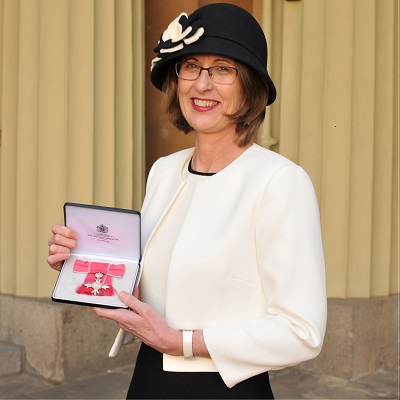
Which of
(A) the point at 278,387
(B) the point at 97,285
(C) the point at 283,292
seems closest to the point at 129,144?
(A) the point at 278,387

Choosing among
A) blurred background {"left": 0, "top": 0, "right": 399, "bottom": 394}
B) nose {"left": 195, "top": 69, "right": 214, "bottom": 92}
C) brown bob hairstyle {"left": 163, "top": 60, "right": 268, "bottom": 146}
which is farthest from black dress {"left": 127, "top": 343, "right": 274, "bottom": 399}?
blurred background {"left": 0, "top": 0, "right": 399, "bottom": 394}

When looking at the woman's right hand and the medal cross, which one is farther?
the woman's right hand

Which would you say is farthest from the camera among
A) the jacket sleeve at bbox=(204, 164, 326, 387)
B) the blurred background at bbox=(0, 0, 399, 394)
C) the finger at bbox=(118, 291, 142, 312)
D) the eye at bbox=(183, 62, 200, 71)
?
the blurred background at bbox=(0, 0, 399, 394)

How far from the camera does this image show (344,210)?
518 centimetres

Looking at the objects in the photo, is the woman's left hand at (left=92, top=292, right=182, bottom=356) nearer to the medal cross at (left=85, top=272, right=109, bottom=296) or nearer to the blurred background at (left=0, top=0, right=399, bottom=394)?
the medal cross at (left=85, top=272, right=109, bottom=296)

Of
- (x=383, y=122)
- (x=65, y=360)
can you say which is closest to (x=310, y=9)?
(x=383, y=122)

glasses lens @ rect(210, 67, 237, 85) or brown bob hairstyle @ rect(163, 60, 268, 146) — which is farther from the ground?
glasses lens @ rect(210, 67, 237, 85)

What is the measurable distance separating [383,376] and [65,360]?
227cm

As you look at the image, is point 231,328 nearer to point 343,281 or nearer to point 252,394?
point 252,394

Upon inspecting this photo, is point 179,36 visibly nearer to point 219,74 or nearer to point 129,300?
point 219,74

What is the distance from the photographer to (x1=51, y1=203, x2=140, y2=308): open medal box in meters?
2.17

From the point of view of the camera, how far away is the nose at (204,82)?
220 cm

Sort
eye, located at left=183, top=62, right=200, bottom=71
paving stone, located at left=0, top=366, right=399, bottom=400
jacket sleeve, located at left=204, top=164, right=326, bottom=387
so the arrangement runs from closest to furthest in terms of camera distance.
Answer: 1. jacket sleeve, located at left=204, top=164, right=326, bottom=387
2. eye, located at left=183, top=62, right=200, bottom=71
3. paving stone, located at left=0, top=366, right=399, bottom=400

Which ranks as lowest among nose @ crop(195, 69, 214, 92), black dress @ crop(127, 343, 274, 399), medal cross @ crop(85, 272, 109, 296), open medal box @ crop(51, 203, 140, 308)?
black dress @ crop(127, 343, 274, 399)
